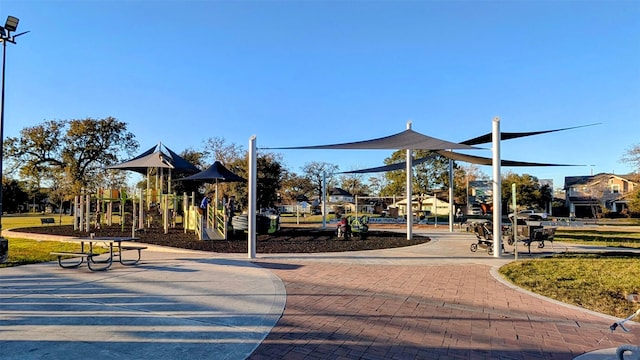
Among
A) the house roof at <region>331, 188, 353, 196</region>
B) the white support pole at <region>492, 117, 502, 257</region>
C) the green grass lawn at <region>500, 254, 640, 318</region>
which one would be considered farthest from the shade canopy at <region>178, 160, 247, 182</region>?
the house roof at <region>331, 188, 353, 196</region>

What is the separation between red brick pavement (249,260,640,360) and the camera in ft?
11.8

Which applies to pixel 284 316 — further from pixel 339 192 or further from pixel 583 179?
pixel 339 192

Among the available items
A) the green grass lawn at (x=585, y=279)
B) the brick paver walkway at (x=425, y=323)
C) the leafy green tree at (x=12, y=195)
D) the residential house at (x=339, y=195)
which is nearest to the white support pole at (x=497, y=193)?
the green grass lawn at (x=585, y=279)

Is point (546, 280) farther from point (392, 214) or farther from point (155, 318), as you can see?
point (392, 214)

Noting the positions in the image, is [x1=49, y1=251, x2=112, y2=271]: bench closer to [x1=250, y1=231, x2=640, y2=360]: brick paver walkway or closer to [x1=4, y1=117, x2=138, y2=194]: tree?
[x1=250, y1=231, x2=640, y2=360]: brick paver walkway

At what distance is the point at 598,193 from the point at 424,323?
59215 millimetres

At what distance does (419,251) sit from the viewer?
10.7m

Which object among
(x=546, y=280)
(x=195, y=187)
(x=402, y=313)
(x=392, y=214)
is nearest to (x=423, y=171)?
(x=392, y=214)

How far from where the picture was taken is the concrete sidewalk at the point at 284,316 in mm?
3584

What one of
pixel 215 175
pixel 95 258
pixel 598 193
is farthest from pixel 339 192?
pixel 95 258

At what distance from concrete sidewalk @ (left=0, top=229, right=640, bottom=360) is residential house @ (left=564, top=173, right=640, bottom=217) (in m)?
52.7

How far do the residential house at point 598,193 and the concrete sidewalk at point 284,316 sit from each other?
173 feet

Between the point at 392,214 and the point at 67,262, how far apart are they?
24.8m

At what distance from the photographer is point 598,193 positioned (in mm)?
50406
